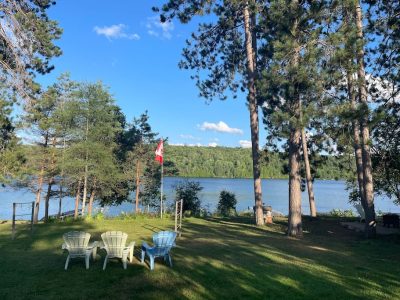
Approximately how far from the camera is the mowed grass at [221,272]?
5.79m

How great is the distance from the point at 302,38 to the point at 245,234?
6385 mm

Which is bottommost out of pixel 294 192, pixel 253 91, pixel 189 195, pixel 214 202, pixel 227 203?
pixel 214 202

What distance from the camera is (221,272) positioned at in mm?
6922

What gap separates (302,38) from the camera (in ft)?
36.2

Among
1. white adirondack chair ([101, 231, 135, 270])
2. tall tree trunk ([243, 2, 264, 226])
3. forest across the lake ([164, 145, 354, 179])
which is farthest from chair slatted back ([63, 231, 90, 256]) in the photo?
forest across the lake ([164, 145, 354, 179])

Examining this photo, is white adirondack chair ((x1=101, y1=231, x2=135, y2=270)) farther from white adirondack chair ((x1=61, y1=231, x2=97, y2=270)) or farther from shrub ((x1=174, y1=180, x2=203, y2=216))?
shrub ((x1=174, y1=180, x2=203, y2=216))

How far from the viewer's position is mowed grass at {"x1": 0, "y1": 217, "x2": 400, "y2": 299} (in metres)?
5.79

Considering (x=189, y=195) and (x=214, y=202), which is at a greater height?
(x=189, y=195)

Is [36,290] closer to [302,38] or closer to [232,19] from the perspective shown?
[302,38]

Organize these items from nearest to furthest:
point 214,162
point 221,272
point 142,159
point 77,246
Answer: point 221,272
point 77,246
point 142,159
point 214,162

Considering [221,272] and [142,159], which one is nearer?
[221,272]

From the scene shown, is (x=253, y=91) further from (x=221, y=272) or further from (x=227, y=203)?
(x=221, y=272)

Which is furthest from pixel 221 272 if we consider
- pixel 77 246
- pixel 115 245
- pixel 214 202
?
pixel 214 202

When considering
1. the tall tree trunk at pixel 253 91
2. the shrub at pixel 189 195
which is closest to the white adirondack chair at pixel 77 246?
the tall tree trunk at pixel 253 91
